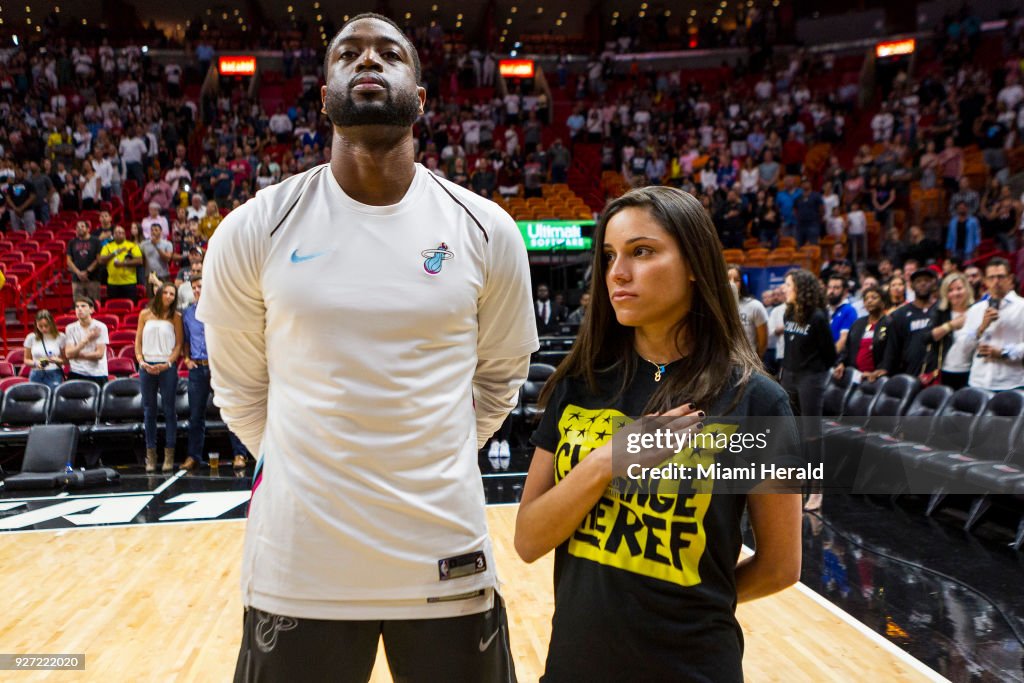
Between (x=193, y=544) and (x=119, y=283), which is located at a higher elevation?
(x=119, y=283)

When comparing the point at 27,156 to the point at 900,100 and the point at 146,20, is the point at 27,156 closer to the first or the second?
the point at 146,20

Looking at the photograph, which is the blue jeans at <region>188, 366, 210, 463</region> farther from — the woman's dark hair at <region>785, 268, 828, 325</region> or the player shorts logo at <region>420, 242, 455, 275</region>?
the player shorts logo at <region>420, 242, 455, 275</region>

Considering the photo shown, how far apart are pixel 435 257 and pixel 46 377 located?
7.84 m

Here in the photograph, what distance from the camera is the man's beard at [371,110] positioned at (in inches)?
62.9

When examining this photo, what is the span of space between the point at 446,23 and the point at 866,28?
1149cm

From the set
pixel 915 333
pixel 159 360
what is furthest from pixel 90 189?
pixel 915 333

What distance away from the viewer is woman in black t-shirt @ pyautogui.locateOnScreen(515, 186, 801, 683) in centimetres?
128

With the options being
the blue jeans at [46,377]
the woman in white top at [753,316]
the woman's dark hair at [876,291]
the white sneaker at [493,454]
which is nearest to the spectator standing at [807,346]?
the woman in white top at [753,316]

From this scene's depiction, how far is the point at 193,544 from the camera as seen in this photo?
5.24m

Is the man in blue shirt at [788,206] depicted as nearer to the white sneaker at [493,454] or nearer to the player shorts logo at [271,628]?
the white sneaker at [493,454]

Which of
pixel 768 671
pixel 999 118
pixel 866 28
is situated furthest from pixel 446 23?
pixel 768 671

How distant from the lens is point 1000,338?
19.1 ft

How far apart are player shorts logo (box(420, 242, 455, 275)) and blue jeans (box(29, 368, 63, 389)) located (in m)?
7.71

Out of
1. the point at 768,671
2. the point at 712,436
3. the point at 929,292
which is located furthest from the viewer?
the point at 929,292
